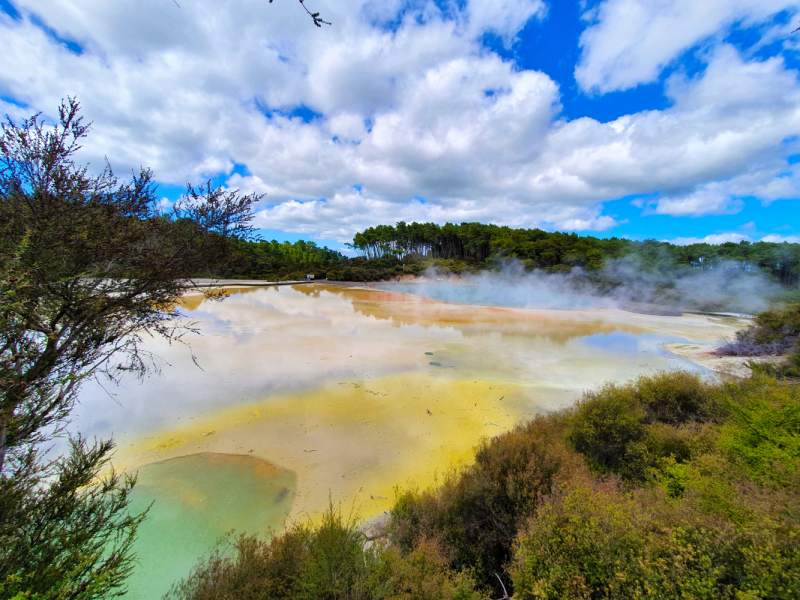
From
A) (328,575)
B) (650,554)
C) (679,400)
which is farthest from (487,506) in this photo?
(679,400)

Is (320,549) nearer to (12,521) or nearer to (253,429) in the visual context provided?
(12,521)

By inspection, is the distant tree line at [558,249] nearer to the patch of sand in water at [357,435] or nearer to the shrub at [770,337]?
the shrub at [770,337]

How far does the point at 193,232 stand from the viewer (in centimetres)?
432

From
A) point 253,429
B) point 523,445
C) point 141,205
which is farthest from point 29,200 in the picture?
point 523,445

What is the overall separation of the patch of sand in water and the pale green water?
277mm

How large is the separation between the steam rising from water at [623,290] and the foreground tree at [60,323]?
26.9 m

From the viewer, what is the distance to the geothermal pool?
446 centimetres

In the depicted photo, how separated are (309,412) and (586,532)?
607 cm

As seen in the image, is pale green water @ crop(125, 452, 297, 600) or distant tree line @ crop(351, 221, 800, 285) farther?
distant tree line @ crop(351, 221, 800, 285)

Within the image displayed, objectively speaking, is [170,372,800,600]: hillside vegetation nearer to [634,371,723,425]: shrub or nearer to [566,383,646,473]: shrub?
[566,383,646,473]: shrub

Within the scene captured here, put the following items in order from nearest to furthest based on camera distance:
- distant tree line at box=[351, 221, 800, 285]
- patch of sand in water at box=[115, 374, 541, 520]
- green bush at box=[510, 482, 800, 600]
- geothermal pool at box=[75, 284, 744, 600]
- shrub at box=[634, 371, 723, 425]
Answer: green bush at box=[510, 482, 800, 600], geothermal pool at box=[75, 284, 744, 600], patch of sand in water at box=[115, 374, 541, 520], shrub at box=[634, 371, 723, 425], distant tree line at box=[351, 221, 800, 285]

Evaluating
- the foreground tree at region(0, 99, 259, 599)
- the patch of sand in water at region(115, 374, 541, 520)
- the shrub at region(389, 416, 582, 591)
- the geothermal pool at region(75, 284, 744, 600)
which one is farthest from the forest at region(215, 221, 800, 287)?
the shrub at region(389, 416, 582, 591)

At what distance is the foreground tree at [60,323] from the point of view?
2252 millimetres

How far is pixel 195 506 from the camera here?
4.43 meters
